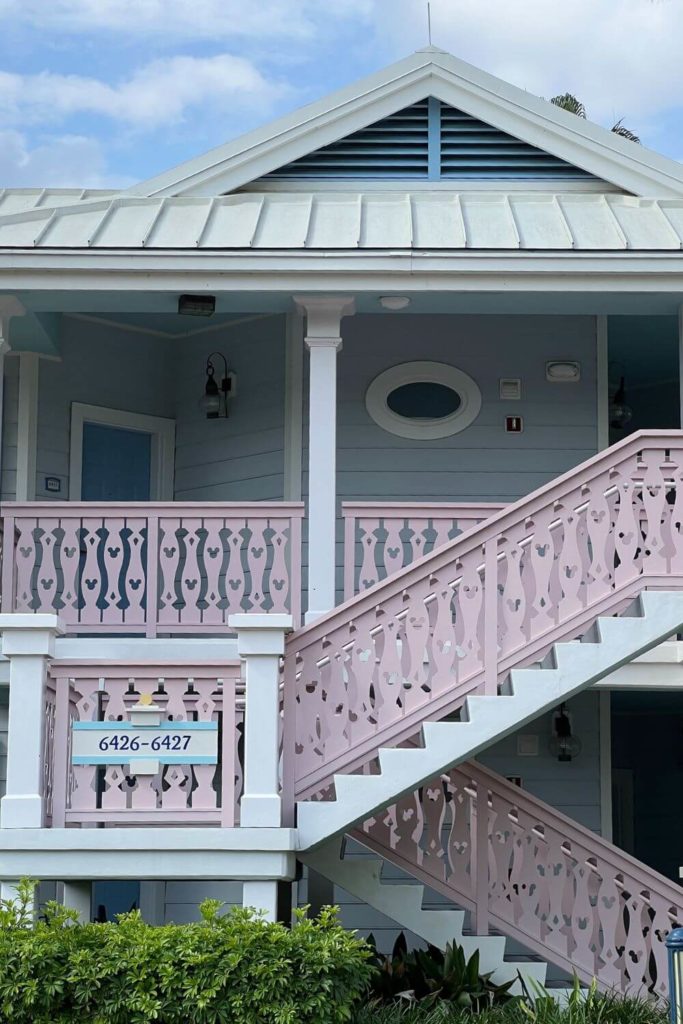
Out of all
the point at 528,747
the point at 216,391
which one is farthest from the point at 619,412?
the point at 216,391

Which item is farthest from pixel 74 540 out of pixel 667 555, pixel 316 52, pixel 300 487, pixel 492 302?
pixel 316 52

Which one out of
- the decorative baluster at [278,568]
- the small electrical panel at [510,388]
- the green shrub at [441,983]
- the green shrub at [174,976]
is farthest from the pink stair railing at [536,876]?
the small electrical panel at [510,388]

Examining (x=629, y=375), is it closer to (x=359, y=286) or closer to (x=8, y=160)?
(x=359, y=286)

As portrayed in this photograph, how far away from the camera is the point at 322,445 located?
36.0 ft

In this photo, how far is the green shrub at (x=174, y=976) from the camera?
788 centimetres

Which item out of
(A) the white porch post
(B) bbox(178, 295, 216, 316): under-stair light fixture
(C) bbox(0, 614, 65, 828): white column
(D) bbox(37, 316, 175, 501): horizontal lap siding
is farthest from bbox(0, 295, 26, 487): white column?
(A) the white porch post

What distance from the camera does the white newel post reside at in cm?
883

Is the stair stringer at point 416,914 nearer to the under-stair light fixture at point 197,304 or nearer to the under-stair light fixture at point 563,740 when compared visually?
the under-stair light fixture at point 563,740

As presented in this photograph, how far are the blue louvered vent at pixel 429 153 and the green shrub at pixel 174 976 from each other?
23.3ft

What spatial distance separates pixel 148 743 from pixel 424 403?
5.10 m

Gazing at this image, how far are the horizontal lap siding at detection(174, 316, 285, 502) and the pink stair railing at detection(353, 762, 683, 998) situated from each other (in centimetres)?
333

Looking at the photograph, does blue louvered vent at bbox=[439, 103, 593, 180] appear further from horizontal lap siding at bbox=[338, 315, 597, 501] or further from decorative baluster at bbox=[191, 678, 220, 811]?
decorative baluster at bbox=[191, 678, 220, 811]

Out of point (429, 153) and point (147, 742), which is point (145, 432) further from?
point (147, 742)

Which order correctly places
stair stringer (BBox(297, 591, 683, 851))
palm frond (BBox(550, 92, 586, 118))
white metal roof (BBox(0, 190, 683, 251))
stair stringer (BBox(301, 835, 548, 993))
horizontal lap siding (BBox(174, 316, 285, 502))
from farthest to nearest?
palm frond (BBox(550, 92, 586, 118)) < horizontal lap siding (BBox(174, 316, 285, 502)) < white metal roof (BBox(0, 190, 683, 251)) < stair stringer (BBox(301, 835, 548, 993)) < stair stringer (BBox(297, 591, 683, 851))
